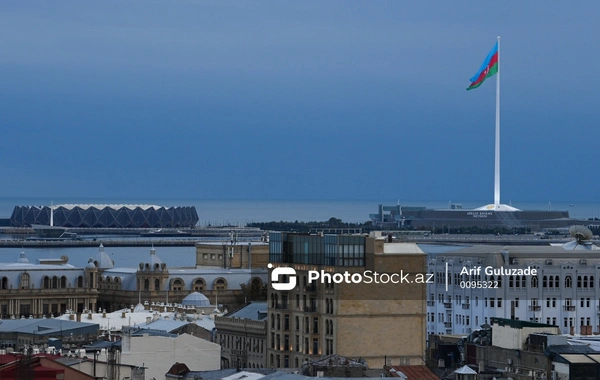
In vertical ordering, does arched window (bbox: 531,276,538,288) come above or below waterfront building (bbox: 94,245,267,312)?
above

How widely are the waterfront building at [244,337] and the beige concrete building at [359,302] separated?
3.22m

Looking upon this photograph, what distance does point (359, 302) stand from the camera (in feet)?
198

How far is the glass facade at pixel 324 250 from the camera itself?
60.8 m

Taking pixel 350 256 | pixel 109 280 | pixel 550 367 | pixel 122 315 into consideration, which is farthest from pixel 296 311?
pixel 109 280

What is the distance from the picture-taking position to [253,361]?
6594cm

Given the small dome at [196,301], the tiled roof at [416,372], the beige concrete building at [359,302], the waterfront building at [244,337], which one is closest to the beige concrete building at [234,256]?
the small dome at [196,301]

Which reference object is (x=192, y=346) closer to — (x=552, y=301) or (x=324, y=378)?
(x=324, y=378)

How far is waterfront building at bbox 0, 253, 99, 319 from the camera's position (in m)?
110

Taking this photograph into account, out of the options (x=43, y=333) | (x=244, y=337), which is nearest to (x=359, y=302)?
(x=244, y=337)

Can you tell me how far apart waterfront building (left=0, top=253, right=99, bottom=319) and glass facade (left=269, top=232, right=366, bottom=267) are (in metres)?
46.7

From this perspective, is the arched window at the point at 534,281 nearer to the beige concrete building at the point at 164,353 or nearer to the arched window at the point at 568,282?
the arched window at the point at 568,282

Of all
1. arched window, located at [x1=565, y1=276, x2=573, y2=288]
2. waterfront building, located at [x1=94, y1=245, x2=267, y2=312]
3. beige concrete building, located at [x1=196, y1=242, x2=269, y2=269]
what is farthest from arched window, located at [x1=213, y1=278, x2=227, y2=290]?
arched window, located at [x1=565, y1=276, x2=573, y2=288]

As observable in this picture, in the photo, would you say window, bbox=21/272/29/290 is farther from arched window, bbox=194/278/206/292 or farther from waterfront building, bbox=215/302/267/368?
waterfront building, bbox=215/302/267/368

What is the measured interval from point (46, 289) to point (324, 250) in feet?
173
